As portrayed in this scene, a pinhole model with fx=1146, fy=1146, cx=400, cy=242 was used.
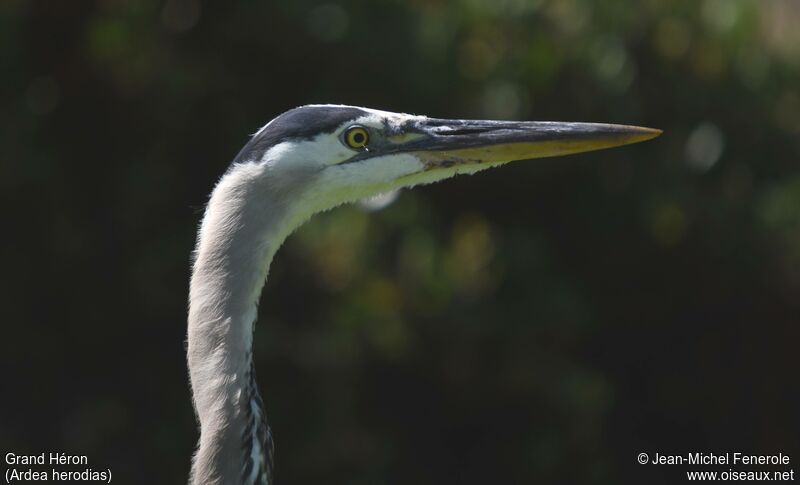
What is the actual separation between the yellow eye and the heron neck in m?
0.26

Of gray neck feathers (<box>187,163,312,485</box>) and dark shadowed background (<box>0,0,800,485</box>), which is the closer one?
gray neck feathers (<box>187,163,312,485</box>)

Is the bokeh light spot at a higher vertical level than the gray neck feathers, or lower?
higher

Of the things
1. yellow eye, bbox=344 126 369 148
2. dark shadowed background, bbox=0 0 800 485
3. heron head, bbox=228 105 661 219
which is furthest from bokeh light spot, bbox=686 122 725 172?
yellow eye, bbox=344 126 369 148

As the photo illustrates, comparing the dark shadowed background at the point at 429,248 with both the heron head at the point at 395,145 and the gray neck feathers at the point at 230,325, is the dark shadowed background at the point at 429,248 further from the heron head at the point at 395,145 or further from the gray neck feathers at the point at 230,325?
the gray neck feathers at the point at 230,325

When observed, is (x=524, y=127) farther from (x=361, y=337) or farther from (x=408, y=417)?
(x=408, y=417)

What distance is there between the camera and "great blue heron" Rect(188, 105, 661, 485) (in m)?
2.54

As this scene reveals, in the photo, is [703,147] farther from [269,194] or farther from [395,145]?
[269,194]

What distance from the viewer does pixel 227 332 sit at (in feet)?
8.32

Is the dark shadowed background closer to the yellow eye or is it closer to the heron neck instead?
the yellow eye

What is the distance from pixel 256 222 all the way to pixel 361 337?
252 centimetres

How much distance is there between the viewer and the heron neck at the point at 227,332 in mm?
2537

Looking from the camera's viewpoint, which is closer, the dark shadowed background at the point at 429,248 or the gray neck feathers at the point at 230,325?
the gray neck feathers at the point at 230,325

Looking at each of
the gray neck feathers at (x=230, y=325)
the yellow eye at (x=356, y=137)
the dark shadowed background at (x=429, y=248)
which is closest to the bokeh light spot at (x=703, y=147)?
the dark shadowed background at (x=429, y=248)

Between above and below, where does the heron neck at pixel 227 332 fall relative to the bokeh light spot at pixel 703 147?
below
